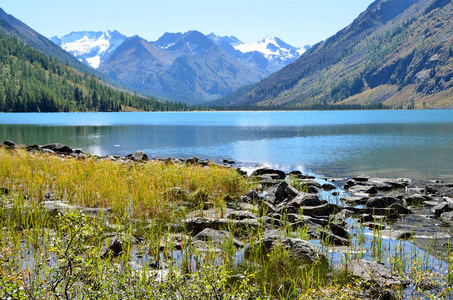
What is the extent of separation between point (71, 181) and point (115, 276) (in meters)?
12.9

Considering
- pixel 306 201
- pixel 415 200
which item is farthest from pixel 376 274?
pixel 415 200

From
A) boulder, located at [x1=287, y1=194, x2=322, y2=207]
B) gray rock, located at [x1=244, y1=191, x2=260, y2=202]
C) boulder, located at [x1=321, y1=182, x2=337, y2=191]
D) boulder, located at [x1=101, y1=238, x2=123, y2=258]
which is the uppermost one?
boulder, located at [x1=101, y1=238, x2=123, y2=258]

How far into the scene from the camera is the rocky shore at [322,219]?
11.0m

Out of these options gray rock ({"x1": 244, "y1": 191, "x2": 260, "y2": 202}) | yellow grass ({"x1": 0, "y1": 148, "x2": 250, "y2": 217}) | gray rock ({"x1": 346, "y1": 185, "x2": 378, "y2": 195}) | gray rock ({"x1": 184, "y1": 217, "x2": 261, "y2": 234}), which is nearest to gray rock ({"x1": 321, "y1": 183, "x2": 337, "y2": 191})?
gray rock ({"x1": 346, "y1": 185, "x2": 378, "y2": 195})

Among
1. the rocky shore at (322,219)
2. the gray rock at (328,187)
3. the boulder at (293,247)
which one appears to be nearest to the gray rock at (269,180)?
the rocky shore at (322,219)

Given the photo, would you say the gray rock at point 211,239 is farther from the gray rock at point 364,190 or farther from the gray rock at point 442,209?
the gray rock at point 364,190

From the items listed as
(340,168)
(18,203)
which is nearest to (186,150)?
(340,168)

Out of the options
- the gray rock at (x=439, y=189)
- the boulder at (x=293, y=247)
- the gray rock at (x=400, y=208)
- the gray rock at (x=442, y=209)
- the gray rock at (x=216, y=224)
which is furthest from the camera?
the gray rock at (x=439, y=189)

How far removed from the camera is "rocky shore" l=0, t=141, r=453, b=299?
→ 1100cm

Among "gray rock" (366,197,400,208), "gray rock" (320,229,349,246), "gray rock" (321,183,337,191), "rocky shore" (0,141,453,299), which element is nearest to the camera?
"rocky shore" (0,141,453,299)

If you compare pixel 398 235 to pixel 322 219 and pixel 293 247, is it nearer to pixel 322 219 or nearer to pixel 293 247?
pixel 322 219

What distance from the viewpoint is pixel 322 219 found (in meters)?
16.2

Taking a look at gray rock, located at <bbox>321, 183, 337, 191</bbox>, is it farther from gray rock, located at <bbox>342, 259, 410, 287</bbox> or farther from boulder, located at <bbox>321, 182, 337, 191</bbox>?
gray rock, located at <bbox>342, 259, 410, 287</bbox>

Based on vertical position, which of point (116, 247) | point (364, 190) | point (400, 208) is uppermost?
point (116, 247)
